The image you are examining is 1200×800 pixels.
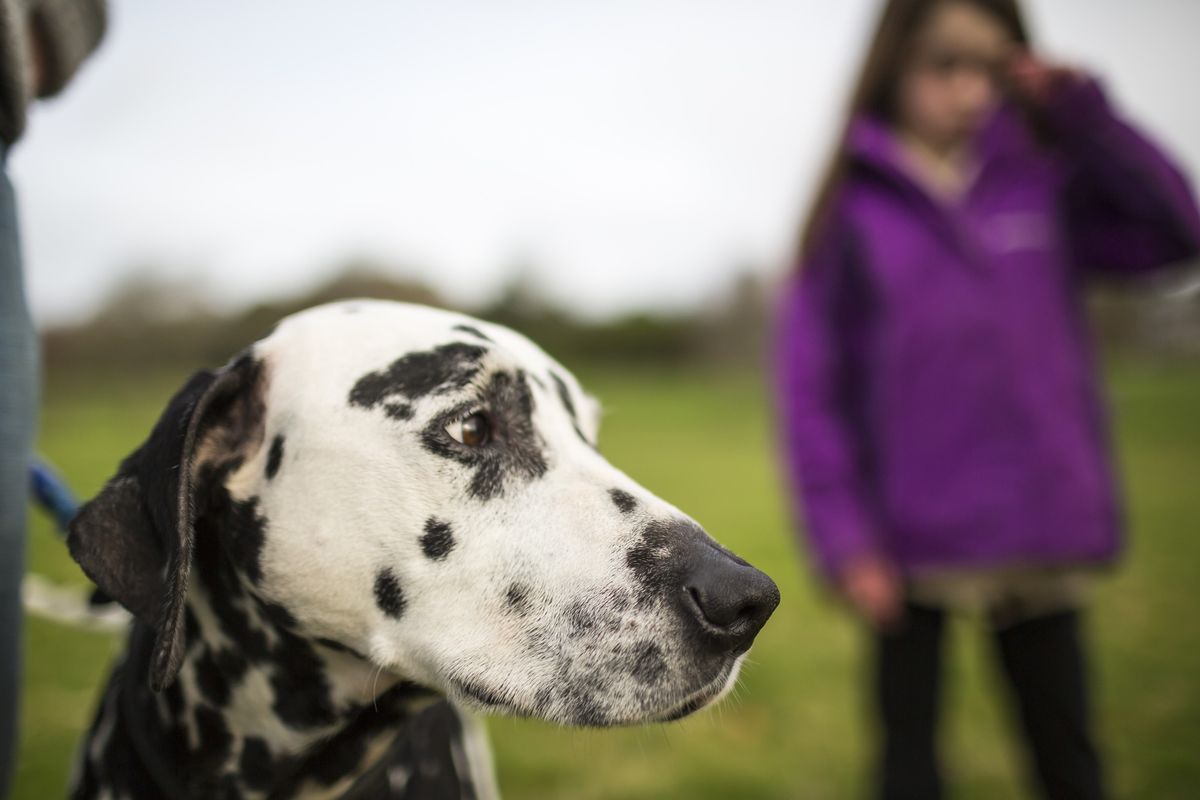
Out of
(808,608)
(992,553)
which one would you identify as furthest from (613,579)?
(808,608)

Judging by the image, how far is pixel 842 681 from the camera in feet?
19.4

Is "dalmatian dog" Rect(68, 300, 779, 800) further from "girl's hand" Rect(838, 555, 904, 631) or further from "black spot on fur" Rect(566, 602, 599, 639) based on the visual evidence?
"girl's hand" Rect(838, 555, 904, 631)

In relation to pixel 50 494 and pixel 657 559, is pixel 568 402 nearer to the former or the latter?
pixel 657 559

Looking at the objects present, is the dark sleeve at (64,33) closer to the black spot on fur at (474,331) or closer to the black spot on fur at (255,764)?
the black spot on fur at (474,331)

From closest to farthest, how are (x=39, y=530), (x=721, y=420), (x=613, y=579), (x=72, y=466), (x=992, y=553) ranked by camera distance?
(x=613, y=579) < (x=992, y=553) < (x=39, y=530) < (x=72, y=466) < (x=721, y=420)

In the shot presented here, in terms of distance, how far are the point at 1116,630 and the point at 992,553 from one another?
5750 millimetres

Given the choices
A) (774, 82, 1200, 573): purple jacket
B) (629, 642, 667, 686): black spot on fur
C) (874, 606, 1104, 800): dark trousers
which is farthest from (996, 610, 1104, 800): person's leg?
(629, 642, 667, 686): black spot on fur

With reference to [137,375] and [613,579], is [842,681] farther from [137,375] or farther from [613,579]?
[137,375]

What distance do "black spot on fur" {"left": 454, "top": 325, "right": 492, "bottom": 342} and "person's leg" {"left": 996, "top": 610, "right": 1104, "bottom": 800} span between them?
2.11 meters

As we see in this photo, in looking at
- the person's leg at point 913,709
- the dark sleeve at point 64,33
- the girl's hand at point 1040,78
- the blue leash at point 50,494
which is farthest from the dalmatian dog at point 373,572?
the girl's hand at point 1040,78

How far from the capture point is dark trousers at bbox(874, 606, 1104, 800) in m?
2.65

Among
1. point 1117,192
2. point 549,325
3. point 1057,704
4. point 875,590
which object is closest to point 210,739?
point 875,590

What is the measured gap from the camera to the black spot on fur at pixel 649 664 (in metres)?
1.60

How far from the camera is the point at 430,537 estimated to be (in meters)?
1.72
